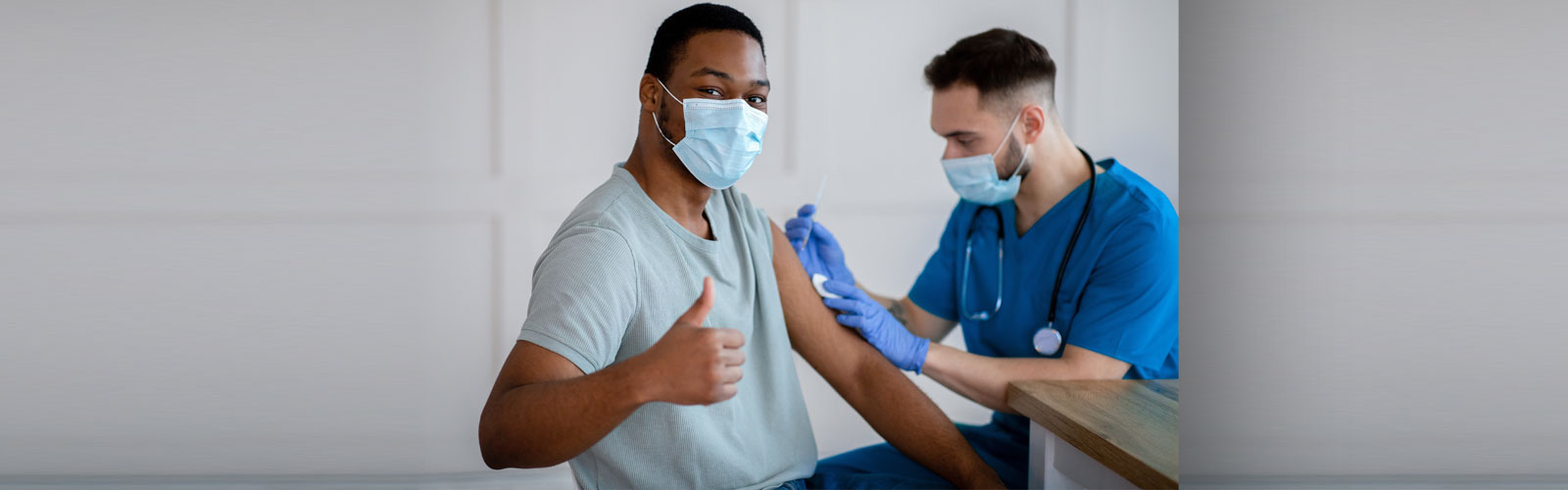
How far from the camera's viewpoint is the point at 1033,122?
1.78 m

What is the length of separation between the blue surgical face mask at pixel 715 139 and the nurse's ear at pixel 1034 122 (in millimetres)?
563

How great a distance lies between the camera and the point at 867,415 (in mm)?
1688

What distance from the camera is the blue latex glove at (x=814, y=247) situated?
167 centimetres

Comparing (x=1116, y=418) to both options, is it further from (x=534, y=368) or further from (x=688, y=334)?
(x=534, y=368)

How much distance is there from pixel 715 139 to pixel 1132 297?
0.80 metres

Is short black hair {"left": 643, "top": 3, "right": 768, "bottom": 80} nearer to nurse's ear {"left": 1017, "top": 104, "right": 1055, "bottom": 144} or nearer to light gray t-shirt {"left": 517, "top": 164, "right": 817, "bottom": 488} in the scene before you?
light gray t-shirt {"left": 517, "top": 164, "right": 817, "bottom": 488}

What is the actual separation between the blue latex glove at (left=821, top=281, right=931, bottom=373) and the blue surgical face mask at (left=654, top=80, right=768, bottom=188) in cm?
28

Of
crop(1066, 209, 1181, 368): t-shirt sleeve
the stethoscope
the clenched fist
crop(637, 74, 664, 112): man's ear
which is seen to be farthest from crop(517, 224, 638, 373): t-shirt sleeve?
crop(1066, 209, 1181, 368): t-shirt sleeve

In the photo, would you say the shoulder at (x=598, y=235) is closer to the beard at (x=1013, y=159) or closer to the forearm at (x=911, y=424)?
the forearm at (x=911, y=424)

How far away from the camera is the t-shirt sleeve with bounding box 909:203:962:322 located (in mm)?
1765

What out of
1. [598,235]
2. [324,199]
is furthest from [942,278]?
[324,199]

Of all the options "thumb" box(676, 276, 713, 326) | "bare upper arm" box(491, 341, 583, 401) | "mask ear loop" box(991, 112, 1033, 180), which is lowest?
"bare upper arm" box(491, 341, 583, 401)

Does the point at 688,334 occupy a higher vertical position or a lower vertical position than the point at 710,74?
lower

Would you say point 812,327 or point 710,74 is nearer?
point 710,74
